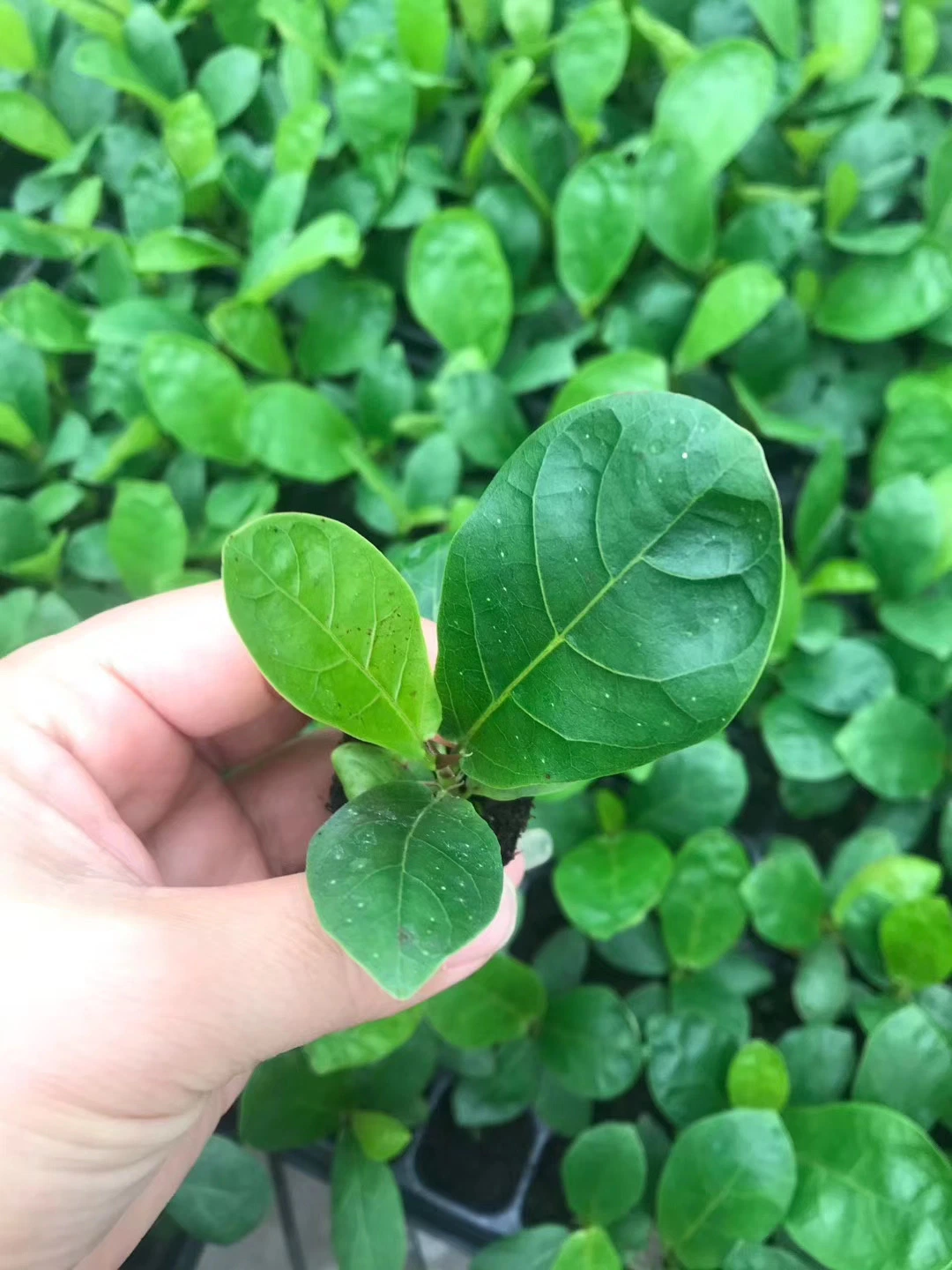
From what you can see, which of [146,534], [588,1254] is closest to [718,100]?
[146,534]

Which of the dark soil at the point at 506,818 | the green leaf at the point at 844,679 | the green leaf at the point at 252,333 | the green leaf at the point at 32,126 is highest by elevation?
the green leaf at the point at 32,126

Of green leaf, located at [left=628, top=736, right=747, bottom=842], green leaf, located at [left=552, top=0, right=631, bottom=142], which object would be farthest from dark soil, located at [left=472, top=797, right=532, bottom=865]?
green leaf, located at [left=552, top=0, right=631, bottom=142]

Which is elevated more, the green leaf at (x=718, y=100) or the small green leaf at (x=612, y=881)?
the green leaf at (x=718, y=100)

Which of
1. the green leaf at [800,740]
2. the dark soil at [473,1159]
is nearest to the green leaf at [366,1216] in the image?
the dark soil at [473,1159]

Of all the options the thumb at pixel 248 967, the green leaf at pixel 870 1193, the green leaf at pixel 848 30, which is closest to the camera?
the thumb at pixel 248 967

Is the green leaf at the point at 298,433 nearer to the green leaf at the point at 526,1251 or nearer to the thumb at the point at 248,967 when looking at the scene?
the thumb at the point at 248,967

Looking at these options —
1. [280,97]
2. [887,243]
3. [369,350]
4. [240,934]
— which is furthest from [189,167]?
[240,934]

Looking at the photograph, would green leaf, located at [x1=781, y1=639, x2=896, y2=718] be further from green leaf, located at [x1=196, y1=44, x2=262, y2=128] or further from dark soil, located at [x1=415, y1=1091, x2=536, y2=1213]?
green leaf, located at [x1=196, y1=44, x2=262, y2=128]

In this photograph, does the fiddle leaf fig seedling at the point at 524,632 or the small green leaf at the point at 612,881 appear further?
the small green leaf at the point at 612,881
